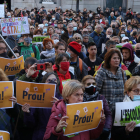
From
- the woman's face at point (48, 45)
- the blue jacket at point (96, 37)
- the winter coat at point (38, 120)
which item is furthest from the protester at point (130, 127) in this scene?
the blue jacket at point (96, 37)

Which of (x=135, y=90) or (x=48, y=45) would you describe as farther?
(x=48, y=45)

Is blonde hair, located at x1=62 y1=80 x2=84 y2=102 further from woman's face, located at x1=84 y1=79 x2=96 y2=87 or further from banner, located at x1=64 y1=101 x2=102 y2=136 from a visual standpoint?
woman's face, located at x1=84 y1=79 x2=96 y2=87

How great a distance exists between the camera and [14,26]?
6.89 metres

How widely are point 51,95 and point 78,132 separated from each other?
867 mm

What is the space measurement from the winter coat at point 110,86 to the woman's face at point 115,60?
0.55 feet

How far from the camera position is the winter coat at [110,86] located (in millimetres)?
4000

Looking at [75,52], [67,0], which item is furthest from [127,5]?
[75,52]

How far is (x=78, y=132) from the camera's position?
282 cm

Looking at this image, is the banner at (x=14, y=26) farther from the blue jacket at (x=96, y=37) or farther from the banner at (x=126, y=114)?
the banner at (x=126, y=114)

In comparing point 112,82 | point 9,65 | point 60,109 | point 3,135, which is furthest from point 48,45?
point 3,135

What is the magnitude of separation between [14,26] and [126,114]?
4.70 meters

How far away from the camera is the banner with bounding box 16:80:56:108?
3.51 m

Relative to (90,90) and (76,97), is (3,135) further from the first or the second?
(90,90)

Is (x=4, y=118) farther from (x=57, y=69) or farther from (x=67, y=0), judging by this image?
(x=67, y=0)
